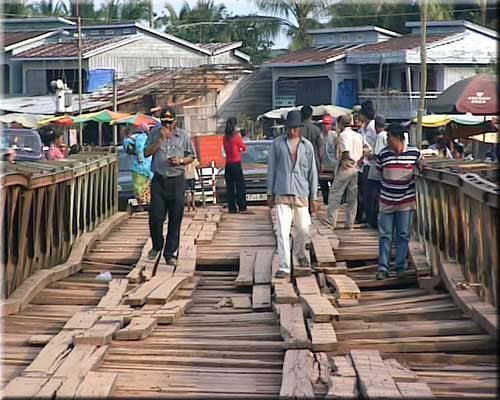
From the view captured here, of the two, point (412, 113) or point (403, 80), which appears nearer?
point (412, 113)

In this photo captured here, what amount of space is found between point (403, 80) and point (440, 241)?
34.6m

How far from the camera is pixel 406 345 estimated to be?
27.3 feet

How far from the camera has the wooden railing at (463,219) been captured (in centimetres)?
897

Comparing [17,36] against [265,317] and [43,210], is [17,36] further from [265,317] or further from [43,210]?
[265,317]

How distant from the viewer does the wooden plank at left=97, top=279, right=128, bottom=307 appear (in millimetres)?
10258

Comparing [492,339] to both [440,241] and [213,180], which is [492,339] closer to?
[440,241]

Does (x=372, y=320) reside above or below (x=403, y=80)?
below

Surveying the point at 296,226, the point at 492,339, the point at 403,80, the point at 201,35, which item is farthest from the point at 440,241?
the point at 201,35

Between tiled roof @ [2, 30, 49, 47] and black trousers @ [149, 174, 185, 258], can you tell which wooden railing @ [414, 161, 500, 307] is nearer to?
black trousers @ [149, 174, 185, 258]

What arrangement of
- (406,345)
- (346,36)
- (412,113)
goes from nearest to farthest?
(406,345) → (412,113) → (346,36)

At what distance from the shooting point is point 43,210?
11992mm

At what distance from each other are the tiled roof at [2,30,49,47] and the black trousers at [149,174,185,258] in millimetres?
39865

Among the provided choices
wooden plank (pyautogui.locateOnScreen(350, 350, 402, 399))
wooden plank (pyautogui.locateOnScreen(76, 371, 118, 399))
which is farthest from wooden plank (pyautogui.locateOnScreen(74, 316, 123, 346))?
wooden plank (pyautogui.locateOnScreen(350, 350, 402, 399))

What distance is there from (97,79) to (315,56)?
9.41 metres
